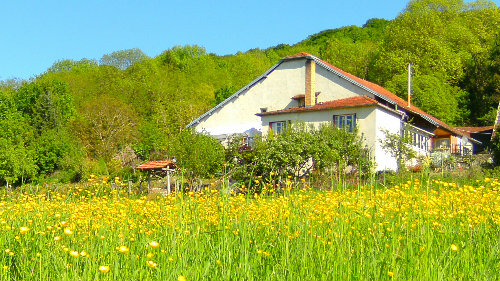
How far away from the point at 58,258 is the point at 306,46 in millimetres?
87218

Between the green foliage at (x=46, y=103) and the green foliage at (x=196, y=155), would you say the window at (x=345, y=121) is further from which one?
the green foliage at (x=46, y=103)

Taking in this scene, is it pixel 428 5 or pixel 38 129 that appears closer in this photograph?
pixel 38 129

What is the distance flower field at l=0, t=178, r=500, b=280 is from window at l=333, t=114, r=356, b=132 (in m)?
25.0

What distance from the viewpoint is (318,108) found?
104ft

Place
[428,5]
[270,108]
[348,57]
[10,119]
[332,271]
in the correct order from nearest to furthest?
[332,271]
[270,108]
[10,119]
[428,5]
[348,57]

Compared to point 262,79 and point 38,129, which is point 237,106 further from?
point 38,129

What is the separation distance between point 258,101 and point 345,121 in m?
7.73

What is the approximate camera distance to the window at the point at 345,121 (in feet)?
102

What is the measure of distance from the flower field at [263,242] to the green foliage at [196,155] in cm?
2142

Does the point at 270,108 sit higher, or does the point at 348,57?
the point at 348,57

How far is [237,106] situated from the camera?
3816cm

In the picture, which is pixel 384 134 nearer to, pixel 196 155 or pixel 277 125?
pixel 277 125

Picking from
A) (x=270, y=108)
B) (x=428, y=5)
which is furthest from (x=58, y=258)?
(x=428, y=5)

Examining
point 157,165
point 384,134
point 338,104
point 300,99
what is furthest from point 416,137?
point 157,165
